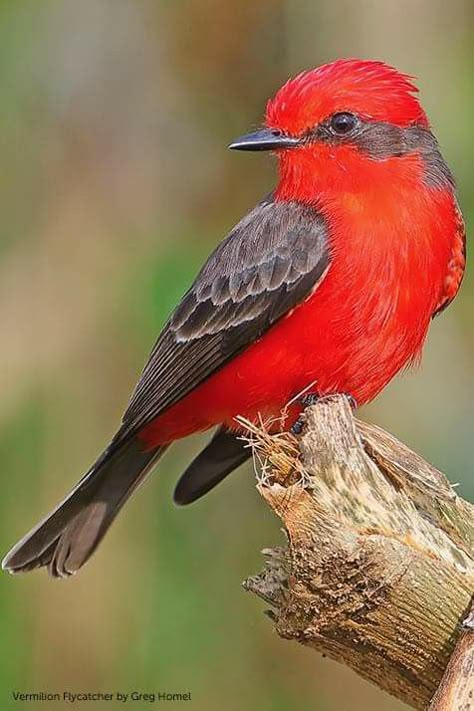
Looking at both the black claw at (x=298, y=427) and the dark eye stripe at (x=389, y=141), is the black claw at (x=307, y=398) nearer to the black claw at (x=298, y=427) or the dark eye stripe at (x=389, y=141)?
the black claw at (x=298, y=427)

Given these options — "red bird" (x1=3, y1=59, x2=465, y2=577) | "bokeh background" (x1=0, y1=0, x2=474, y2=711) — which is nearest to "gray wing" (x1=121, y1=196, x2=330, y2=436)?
"red bird" (x1=3, y1=59, x2=465, y2=577)

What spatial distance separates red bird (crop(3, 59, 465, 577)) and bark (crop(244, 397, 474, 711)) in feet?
3.70

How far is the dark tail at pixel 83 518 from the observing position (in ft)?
19.2

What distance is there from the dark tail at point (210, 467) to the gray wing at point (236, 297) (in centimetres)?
38

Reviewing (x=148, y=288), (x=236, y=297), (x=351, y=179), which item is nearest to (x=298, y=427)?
(x=236, y=297)

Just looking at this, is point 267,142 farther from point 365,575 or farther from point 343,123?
point 365,575

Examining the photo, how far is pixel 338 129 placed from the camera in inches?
209

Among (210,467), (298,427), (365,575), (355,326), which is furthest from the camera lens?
(210,467)

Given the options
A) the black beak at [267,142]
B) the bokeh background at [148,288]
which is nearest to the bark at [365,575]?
the black beak at [267,142]

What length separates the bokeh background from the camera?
20.9 ft

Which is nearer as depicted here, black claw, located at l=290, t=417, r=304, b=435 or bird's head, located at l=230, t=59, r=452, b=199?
black claw, located at l=290, t=417, r=304, b=435

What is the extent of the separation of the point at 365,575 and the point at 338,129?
215 cm

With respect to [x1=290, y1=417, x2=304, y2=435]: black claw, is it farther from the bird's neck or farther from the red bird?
the bird's neck

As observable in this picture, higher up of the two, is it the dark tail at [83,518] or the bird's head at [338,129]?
the bird's head at [338,129]
